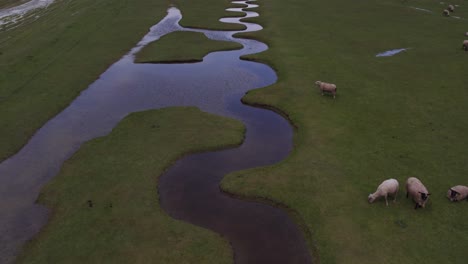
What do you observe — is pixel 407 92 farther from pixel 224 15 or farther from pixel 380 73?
pixel 224 15

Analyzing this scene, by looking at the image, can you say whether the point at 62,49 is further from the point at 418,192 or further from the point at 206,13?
the point at 418,192

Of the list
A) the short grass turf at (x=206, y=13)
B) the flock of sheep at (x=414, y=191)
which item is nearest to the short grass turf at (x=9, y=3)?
the short grass turf at (x=206, y=13)

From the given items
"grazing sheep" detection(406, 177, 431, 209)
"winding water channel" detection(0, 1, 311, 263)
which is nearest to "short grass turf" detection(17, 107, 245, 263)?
"winding water channel" detection(0, 1, 311, 263)

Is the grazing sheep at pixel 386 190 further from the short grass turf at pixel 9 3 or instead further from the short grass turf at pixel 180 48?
the short grass turf at pixel 9 3

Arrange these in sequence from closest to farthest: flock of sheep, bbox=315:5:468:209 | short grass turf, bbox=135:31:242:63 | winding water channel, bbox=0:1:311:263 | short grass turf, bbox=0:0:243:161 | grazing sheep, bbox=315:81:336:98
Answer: winding water channel, bbox=0:1:311:263 → flock of sheep, bbox=315:5:468:209 → short grass turf, bbox=0:0:243:161 → grazing sheep, bbox=315:81:336:98 → short grass turf, bbox=135:31:242:63

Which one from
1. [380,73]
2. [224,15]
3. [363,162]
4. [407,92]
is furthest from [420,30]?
[363,162]

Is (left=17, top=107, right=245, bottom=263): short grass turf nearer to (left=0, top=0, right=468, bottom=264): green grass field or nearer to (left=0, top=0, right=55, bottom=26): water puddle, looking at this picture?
(left=0, top=0, right=468, bottom=264): green grass field
